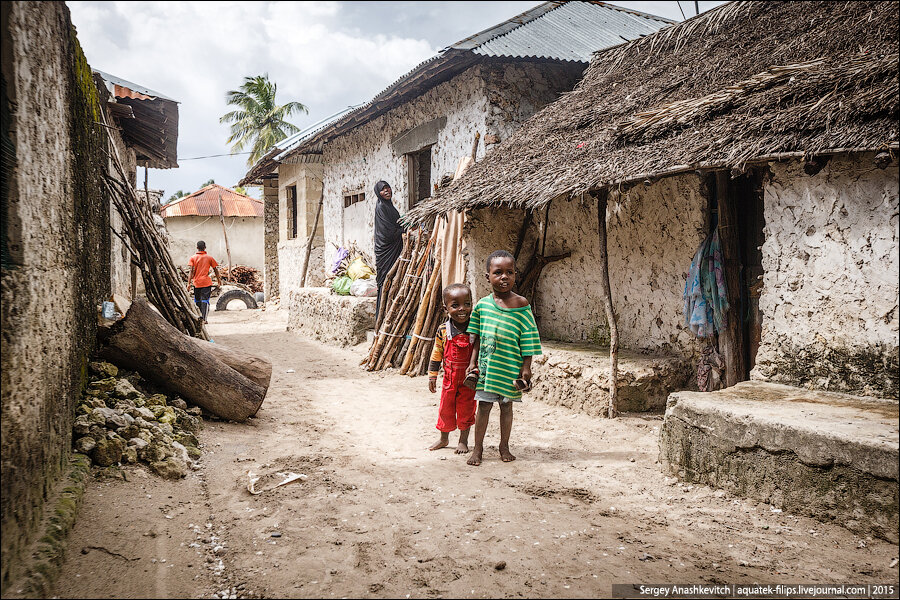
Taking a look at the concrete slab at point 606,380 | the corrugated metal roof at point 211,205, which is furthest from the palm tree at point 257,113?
the concrete slab at point 606,380

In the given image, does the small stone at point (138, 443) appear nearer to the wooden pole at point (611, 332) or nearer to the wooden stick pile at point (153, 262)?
the wooden stick pile at point (153, 262)

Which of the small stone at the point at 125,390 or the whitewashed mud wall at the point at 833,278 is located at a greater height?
the whitewashed mud wall at the point at 833,278

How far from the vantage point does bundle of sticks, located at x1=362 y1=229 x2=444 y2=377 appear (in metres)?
7.61

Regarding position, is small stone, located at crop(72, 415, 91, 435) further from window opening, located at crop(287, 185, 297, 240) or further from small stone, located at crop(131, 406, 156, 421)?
window opening, located at crop(287, 185, 297, 240)

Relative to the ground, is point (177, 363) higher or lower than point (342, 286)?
lower

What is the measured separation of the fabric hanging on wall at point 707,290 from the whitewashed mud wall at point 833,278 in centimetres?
79

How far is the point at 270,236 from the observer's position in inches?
701

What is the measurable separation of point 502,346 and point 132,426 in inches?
88.7

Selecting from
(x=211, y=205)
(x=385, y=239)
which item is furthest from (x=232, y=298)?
(x=211, y=205)

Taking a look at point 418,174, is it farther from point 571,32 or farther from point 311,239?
point 311,239

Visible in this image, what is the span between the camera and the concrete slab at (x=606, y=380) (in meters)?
5.37

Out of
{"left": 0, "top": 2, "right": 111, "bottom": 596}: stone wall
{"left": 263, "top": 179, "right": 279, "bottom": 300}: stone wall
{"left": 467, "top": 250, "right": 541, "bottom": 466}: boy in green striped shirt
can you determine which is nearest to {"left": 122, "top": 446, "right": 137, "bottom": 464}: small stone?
{"left": 0, "top": 2, "right": 111, "bottom": 596}: stone wall

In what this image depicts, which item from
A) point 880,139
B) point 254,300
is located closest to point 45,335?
point 880,139

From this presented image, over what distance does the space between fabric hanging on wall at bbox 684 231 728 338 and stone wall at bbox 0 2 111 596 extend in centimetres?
431
